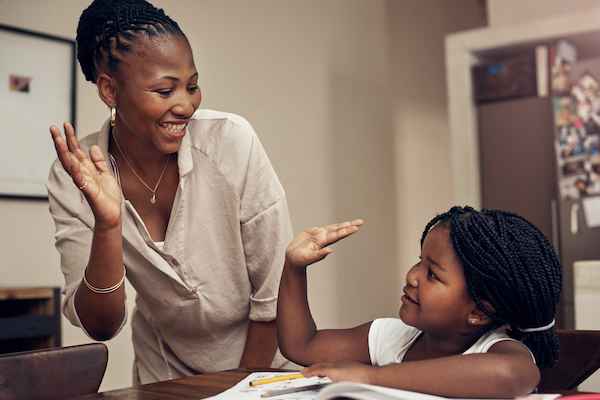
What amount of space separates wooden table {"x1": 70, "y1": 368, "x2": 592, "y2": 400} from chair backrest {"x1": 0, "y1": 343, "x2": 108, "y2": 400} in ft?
0.31

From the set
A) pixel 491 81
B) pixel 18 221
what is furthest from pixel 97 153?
pixel 491 81

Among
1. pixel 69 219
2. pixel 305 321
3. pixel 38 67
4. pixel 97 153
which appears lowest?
pixel 305 321

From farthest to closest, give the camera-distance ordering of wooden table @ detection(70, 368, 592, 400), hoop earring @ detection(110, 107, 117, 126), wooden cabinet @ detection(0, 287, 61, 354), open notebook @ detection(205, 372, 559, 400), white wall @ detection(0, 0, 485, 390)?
white wall @ detection(0, 0, 485, 390)
wooden cabinet @ detection(0, 287, 61, 354)
hoop earring @ detection(110, 107, 117, 126)
wooden table @ detection(70, 368, 592, 400)
open notebook @ detection(205, 372, 559, 400)

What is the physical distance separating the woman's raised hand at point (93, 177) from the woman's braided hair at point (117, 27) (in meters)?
0.21

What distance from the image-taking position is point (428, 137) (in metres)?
4.81

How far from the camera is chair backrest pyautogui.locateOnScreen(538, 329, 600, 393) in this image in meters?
0.90

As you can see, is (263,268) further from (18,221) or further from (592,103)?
(592,103)

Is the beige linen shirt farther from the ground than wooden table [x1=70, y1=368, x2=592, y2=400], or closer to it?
farther from the ground

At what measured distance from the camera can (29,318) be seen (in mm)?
1972

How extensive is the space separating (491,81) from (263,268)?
98.5 inches

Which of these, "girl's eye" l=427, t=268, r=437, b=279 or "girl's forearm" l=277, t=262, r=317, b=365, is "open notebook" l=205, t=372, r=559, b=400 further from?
"girl's eye" l=427, t=268, r=437, b=279

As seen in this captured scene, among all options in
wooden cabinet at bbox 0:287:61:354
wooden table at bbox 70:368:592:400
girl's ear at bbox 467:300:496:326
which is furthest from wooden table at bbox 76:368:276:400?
wooden cabinet at bbox 0:287:61:354

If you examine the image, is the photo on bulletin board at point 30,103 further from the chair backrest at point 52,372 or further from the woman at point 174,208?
the chair backrest at point 52,372

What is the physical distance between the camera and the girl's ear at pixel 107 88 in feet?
3.83
